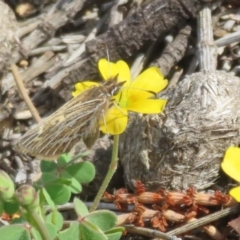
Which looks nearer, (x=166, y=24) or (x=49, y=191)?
(x=49, y=191)

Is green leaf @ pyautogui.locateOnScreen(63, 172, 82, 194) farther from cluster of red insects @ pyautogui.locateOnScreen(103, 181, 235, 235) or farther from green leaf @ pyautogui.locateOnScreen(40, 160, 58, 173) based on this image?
cluster of red insects @ pyautogui.locateOnScreen(103, 181, 235, 235)

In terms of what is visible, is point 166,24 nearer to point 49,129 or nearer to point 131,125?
point 131,125

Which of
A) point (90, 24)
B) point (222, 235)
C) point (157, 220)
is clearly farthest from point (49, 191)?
point (90, 24)

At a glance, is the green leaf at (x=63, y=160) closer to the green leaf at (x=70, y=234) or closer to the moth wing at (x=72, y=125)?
the moth wing at (x=72, y=125)

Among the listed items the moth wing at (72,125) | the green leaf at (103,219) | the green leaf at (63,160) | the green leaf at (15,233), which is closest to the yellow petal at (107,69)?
the moth wing at (72,125)

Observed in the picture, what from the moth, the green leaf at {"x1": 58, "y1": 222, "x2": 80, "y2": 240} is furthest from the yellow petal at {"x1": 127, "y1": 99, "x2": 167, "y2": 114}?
the green leaf at {"x1": 58, "y1": 222, "x2": 80, "y2": 240}

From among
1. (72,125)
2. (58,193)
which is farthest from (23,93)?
(58,193)

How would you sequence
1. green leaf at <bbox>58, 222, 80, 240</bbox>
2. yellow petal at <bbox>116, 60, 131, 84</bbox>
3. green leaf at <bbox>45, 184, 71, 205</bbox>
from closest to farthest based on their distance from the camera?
green leaf at <bbox>58, 222, 80, 240</bbox>
green leaf at <bbox>45, 184, 71, 205</bbox>
yellow petal at <bbox>116, 60, 131, 84</bbox>
